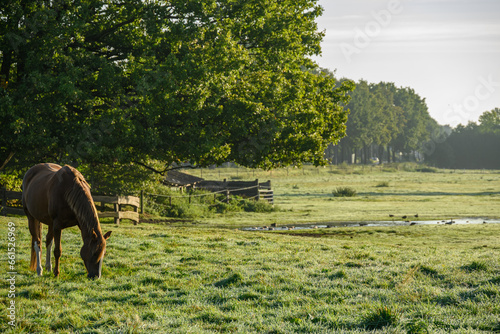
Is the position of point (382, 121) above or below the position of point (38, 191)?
above

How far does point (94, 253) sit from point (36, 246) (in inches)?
63.9

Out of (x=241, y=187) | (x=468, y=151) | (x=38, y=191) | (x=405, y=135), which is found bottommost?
(x=241, y=187)

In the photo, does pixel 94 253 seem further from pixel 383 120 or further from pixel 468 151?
pixel 468 151

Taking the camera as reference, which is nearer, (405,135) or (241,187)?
(241,187)

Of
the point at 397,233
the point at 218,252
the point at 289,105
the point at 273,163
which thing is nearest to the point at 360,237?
the point at 397,233

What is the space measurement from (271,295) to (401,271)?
11.5 feet

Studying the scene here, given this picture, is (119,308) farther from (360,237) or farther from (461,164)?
(461,164)

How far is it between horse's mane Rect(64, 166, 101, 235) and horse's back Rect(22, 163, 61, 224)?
761mm

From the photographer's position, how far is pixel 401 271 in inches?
429

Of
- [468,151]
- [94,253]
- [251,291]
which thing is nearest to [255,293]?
[251,291]

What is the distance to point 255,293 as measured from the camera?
8.92 m

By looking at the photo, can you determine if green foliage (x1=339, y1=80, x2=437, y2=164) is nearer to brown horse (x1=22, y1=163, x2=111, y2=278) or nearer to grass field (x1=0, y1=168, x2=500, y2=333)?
grass field (x1=0, y1=168, x2=500, y2=333)

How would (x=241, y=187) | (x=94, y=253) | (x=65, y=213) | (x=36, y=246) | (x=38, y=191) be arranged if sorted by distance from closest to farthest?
(x=94, y=253) < (x=65, y=213) < (x=36, y=246) < (x=38, y=191) < (x=241, y=187)

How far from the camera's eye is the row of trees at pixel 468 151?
13962 cm
